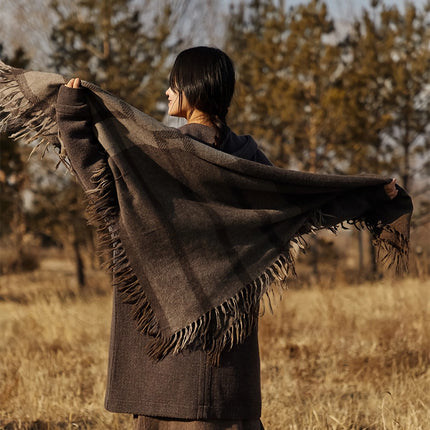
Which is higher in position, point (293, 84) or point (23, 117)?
point (293, 84)

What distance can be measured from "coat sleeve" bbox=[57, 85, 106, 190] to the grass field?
5.85 ft

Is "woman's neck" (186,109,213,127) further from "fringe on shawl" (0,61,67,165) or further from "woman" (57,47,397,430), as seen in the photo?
"fringe on shawl" (0,61,67,165)

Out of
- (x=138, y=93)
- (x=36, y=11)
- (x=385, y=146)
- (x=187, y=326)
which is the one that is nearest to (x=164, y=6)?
(x=138, y=93)

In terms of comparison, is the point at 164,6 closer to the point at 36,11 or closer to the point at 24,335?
the point at 36,11

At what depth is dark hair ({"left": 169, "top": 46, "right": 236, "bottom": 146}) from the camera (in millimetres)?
1875

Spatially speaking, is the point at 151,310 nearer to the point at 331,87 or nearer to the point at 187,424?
the point at 187,424

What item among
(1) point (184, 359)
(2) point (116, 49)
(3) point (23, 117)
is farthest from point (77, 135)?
(2) point (116, 49)

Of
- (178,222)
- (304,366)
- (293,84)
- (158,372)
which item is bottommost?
(158,372)

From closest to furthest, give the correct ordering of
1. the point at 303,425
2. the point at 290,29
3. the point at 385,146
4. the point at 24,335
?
1. the point at 303,425
2. the point at 24,335
3. the point at 290,29
4. the point at 385,146

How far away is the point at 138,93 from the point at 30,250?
708cm

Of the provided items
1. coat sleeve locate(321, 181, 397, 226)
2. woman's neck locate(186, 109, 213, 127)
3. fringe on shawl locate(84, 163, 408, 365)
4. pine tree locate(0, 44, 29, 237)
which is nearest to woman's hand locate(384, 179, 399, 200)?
coat sleeve locate(321, 181, 397, 226)

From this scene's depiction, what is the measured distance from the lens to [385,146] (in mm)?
14602

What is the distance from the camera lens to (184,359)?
6.10 feet

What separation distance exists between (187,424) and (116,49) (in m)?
10.8
